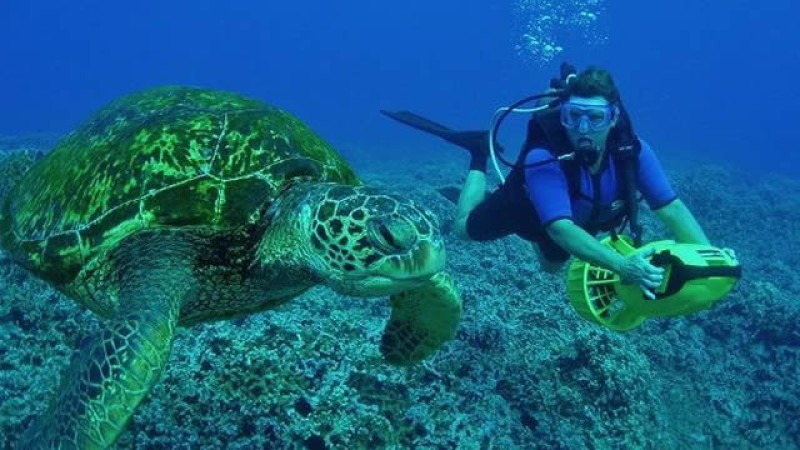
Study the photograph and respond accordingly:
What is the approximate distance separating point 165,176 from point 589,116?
10.1ft

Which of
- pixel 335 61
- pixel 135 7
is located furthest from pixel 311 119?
pixel 135 7

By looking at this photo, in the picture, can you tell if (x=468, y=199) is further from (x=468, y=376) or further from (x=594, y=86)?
(x=468, y=376)

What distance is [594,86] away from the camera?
4508 millimetres

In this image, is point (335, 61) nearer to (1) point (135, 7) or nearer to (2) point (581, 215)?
(1) point (135, 7)

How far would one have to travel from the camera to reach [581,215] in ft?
16.0

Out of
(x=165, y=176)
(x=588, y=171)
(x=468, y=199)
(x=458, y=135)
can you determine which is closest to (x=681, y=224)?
(x=588, y=171)

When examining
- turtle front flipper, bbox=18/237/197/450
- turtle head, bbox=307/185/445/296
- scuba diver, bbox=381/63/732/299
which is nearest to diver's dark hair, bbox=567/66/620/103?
scuba diver, bbox=381/63/732/299

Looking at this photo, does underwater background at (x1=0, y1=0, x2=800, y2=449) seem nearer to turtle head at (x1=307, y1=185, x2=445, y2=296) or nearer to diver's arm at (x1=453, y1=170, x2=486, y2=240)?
diver's arm at (x1=453, y1=170, x2=486, y2=240)

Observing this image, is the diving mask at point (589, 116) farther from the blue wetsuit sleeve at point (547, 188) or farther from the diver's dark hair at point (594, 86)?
the blue wetsuit sleeve at point (547, 188)

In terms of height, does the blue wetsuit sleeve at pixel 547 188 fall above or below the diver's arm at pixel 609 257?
above

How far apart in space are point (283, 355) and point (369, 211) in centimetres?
146

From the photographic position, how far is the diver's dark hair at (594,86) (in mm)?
4508

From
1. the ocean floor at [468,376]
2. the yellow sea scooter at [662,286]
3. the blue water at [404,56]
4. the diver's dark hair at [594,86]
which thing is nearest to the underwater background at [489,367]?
the ocean floor at [468,376]

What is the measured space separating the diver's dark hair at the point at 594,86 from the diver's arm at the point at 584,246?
1.04m
